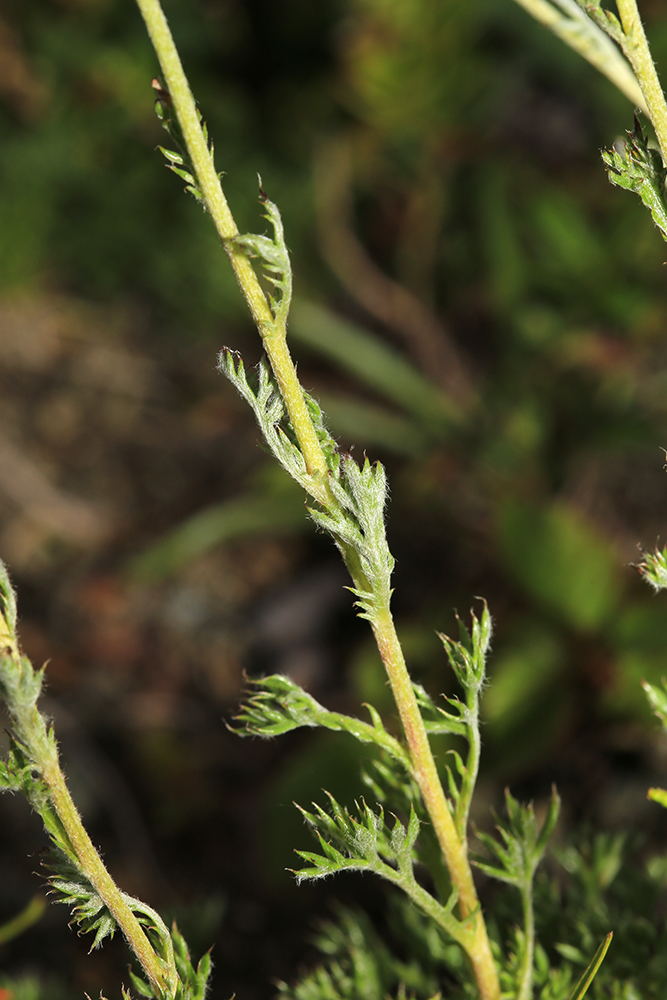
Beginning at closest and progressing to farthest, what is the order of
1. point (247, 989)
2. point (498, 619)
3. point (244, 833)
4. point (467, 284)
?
point (247, 989)
point (244, 833)
point (498, 619)
point (467, 284)

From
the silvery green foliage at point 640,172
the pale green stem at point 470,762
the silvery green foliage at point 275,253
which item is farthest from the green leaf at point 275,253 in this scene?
the pale green stem at point 470,762

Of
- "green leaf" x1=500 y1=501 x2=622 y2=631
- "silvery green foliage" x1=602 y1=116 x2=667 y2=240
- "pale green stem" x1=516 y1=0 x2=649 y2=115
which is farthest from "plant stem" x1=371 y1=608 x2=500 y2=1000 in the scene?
"green leaf" x1=500 y1=501 x2=622 y2=631

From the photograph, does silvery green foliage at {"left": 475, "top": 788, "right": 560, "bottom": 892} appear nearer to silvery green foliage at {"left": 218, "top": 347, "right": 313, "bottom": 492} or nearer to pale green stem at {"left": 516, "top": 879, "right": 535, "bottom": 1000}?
pale green stem at {"left": 516, "top": 879, "right": 535, "bottom": 1000}

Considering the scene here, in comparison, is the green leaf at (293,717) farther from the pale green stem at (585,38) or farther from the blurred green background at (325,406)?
the blurred green background at (325,406)

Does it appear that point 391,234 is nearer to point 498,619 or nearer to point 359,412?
point 359,412

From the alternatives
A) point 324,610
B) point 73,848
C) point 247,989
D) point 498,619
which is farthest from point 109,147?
point 73,848

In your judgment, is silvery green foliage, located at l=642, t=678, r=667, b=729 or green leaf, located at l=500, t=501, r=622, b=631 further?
green leaf, located at l=500, t=501, r=622, b=631
